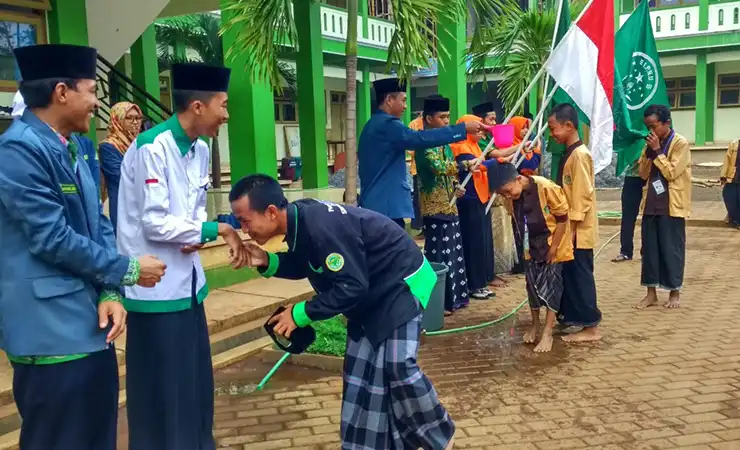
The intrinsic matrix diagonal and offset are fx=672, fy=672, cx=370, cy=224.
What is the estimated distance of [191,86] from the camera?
9.06 feet

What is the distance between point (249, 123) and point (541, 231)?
4.10 metres

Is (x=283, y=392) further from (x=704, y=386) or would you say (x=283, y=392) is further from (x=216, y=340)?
(x=704, y=386)

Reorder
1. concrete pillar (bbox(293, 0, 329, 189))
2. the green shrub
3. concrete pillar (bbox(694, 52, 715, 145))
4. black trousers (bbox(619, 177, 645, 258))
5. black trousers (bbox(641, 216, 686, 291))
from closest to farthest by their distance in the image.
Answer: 1. the green shrub
2. black trousers (bbox(641, 216, 686, 291))
3. black trousers (bbox(619, 177, 645, 258))
4. concrete pillar (bbox(293, 0, 329, 189))
5. concrete pillar (bbox(694, 52, 715, 145))

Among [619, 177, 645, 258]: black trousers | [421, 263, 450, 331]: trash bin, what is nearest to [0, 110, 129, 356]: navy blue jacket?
[421, 263, 450, 331]: trash bin

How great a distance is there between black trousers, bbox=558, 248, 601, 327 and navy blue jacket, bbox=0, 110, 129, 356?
3.93 meters

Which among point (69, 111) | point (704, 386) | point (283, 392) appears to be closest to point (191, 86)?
point (69, 111)

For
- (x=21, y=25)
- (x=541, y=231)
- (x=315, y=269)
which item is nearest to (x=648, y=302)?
(x=541, y=231)

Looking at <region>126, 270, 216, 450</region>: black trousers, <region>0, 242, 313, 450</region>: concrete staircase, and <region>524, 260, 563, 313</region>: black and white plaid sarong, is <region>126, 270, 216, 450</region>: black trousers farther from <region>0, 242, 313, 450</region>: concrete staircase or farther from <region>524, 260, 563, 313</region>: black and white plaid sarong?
<region>524, 260, 563, 313</region>: black and white plaid sarong

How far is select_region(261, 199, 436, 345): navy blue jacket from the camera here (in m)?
2.68

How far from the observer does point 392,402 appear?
115 inches

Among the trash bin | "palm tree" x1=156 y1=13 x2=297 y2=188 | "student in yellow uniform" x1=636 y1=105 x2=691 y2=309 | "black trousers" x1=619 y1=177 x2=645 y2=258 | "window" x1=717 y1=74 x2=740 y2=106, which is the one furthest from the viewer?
"window" x1=717 y1=74 x2=740 y2=106

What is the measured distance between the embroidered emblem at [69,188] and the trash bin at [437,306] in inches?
136

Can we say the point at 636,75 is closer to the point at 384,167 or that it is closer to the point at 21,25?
the point at 384,167

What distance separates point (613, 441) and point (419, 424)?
1.26 m
